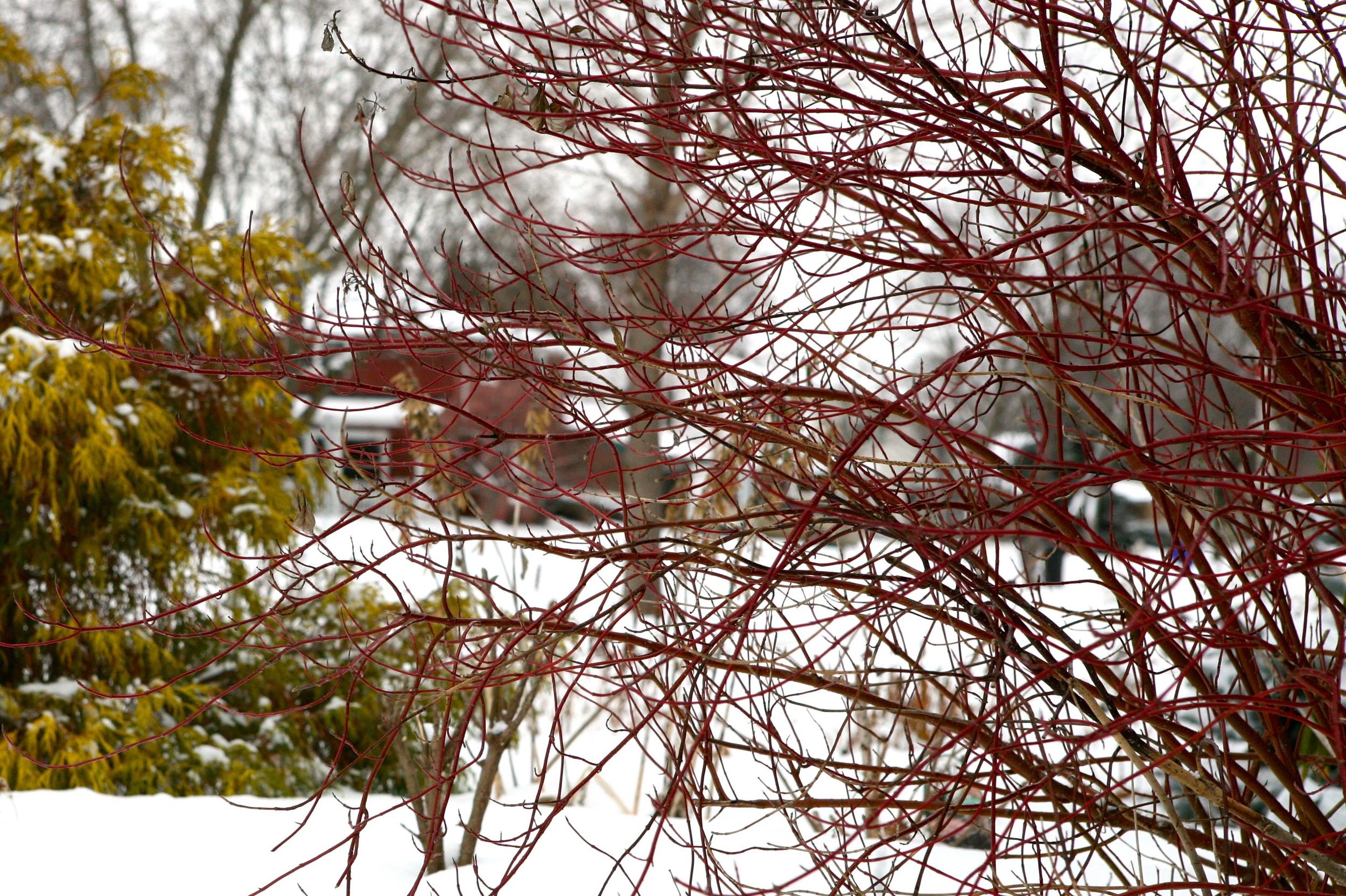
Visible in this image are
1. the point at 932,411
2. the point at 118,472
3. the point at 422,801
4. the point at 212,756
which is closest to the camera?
the point at 932,411

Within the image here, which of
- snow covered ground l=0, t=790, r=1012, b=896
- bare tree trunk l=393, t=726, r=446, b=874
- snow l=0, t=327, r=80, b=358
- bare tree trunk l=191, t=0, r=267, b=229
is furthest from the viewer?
bare tree trunk l=191, t=0, r=267, b=229

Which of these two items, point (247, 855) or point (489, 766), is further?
point (247, 855)

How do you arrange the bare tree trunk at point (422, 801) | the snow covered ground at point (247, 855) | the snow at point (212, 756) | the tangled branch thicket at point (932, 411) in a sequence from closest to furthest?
1. the tangled branch thicket at point (932, 411)
2. the bare tree trunk at point (422, 801)
3. the snow covered ground at point (247, 855)
4. the snow at point (212, 756)

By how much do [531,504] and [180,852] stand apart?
216cm

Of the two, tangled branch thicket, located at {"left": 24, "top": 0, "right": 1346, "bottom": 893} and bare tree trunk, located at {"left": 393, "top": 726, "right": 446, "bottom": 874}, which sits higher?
tangled branch thicket, located at {"left": 24, "top": 0, "right": 1346, "bottom": 893}

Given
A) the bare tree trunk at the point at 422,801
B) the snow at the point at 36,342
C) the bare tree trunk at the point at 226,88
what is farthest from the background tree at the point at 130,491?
the bare tree trunk at the point at 226,88

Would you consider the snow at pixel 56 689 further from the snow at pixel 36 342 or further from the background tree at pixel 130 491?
the snow at pixel 36 342

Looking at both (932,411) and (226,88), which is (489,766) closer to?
(932,411)

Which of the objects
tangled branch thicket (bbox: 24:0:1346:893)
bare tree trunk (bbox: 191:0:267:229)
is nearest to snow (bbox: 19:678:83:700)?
tangled branch thicket (bbox: 24:0:1346:893)

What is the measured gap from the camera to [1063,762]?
163cm

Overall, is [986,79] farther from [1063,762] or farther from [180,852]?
[180,852]

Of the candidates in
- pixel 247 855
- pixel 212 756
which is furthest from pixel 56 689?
pixel 247 855

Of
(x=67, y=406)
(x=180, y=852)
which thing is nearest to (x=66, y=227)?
(x=67, y=406)

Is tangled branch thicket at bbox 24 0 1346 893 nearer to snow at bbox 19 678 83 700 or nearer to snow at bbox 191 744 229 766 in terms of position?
snow at bbox 191 744 229 766
